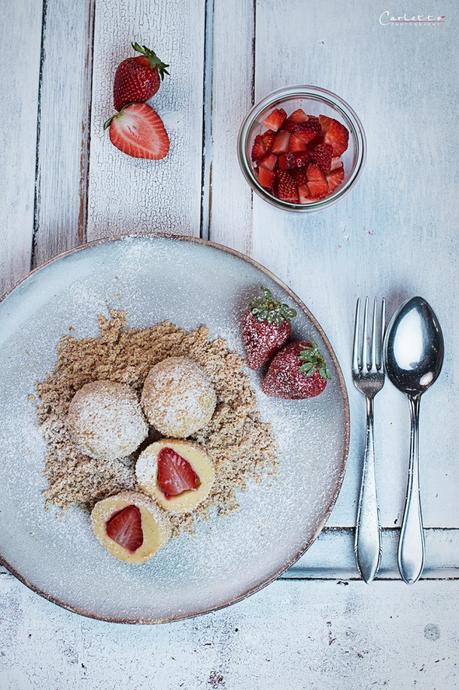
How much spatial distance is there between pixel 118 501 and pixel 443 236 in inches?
31.4

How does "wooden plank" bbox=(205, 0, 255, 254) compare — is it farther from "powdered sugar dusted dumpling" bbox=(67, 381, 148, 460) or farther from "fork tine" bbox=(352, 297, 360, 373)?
"powdered sugar dusted dumpling" bbox=(67, 381, 148, 460)

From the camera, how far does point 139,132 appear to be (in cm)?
130

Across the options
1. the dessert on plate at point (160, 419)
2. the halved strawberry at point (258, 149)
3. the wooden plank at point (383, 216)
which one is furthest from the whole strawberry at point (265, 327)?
the halved strawberry at point (258, 149)

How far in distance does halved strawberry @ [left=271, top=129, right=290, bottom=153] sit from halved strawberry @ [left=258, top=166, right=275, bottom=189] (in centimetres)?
4

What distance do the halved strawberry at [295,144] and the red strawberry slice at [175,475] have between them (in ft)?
→ 1.88

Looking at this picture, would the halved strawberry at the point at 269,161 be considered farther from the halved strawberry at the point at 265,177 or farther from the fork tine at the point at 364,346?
the fork tine at the point at 364,346

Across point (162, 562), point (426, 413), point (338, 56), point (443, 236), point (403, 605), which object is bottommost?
point (403, 605)

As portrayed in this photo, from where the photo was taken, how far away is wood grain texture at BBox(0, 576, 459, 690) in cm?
134

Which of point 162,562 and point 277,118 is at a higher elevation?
point 277,118

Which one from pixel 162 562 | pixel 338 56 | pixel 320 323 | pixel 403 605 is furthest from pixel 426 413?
pixel 338 56

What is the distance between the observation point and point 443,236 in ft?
4.51

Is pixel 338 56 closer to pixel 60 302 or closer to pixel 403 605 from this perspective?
pixel 60 302

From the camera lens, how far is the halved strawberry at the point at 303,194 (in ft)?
4.09

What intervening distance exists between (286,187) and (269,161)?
6 cm
